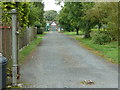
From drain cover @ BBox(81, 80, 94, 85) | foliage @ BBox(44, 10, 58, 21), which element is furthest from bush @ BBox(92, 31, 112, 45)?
foliage @ BBox(44, 10, 58, 21)

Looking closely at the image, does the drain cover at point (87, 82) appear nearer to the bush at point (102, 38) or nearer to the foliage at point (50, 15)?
the bush at point (102, 38)

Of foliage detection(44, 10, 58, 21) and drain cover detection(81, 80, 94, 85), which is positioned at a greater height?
foliage detection(44, 10, 58, 21)

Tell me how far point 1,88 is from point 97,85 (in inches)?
105

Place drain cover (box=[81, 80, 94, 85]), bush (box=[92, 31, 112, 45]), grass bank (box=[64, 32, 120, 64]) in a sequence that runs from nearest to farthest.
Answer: drain cover (box=[81, 80, 94, 85]) → grass bank (box=[64, 32, 120, 64]) → bush (box=[92, 31, 112, 45])

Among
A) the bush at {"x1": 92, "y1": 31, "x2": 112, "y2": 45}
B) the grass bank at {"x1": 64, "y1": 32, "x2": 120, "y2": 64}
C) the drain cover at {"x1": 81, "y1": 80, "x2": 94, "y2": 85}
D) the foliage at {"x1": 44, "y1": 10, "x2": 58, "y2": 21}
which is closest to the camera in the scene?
the drain cover at {"x1": 81, "y1": 80, "x2": 94, "y2": 85}

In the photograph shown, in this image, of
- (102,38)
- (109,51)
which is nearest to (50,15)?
(102,38)

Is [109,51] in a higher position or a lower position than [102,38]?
lower

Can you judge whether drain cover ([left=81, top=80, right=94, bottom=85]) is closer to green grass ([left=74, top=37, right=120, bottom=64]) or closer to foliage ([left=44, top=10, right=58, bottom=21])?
green grass ([left=74, top=37, right=120, bottom=64])

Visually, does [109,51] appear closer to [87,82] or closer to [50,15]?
[87,82]

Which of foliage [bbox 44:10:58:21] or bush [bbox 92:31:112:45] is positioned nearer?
bush [bbox 92:31:112:45]

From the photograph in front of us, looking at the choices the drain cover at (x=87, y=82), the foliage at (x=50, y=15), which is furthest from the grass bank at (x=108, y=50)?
the foliage at (x=50, y=15)

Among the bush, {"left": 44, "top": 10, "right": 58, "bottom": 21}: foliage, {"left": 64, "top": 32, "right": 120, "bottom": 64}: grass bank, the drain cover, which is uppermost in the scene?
{"left": 44, "top": 10, "right": 58, "bottom": 21}: foliage

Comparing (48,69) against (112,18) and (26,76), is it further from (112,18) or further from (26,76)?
(112,18)

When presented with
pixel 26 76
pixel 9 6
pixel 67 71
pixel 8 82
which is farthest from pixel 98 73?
pixel 9 6
